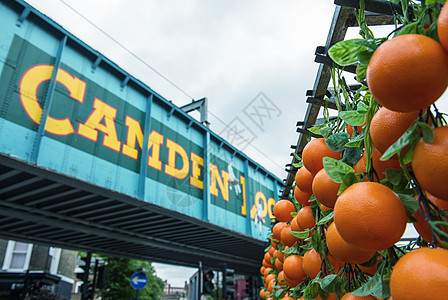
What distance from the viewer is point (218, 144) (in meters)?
13.0

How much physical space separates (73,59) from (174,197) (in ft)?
16.7

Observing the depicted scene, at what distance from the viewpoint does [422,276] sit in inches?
20.7

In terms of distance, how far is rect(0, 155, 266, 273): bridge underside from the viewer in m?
6.77

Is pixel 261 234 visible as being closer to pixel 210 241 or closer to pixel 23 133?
pixel 210 241

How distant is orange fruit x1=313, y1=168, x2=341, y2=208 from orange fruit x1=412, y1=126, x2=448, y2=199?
33 cm

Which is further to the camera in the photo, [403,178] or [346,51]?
[346,51]

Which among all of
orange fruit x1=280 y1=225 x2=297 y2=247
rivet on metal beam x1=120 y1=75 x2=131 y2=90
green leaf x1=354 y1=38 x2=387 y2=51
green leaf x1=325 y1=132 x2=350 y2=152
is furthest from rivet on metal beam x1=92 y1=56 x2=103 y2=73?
green leaf x1=354 y1=38 x2=387 y2=51

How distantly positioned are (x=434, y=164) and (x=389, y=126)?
0.51 ft

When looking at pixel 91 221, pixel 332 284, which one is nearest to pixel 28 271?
pixel 91 221

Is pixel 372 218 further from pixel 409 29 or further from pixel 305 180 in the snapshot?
pixel 305 180

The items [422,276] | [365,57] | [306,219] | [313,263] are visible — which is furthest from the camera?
[306,219]

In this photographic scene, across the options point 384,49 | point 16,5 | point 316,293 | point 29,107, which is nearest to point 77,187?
point 29,107

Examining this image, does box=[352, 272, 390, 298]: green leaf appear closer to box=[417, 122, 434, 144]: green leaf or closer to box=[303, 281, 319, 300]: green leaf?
box=[417, 122, 434, 144]: green leaf

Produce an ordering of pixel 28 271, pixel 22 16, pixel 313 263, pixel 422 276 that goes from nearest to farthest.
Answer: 1. pixel 422 276
2. pixel 313 263
3. pixel 22 16
4. pixel 28 271
